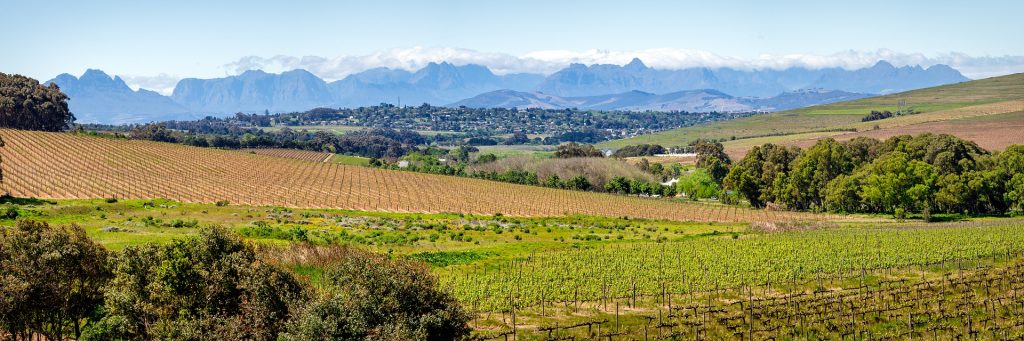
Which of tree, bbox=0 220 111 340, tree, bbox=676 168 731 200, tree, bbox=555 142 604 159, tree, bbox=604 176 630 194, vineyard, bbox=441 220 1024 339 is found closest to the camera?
tree, bbox=0 220 111 340

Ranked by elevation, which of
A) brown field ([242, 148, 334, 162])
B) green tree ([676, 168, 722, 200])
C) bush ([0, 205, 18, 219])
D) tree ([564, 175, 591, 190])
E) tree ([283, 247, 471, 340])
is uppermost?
tree ([283, 247, 471, 340])

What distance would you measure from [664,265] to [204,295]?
33.0 m

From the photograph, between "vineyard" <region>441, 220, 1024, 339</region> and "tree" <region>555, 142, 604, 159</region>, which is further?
"tree" <region>555, 142, 604, 159</region>

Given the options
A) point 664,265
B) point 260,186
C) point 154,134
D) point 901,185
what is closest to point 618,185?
point 901,185

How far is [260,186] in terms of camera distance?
10462 centimetres

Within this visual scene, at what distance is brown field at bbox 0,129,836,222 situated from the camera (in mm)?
91625

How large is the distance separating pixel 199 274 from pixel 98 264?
6070 mm

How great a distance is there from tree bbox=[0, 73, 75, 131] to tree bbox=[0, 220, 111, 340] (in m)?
122

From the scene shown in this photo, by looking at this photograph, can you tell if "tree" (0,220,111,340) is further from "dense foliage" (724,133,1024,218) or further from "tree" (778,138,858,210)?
"tree" (778,138,858,210)

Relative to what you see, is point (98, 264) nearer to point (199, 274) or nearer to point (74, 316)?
point (74, 316)

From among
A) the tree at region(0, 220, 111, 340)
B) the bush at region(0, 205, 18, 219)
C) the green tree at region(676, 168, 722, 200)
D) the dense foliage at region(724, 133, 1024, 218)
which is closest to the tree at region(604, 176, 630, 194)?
the green tree at region(676, 168, 722, 200)

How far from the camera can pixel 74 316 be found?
1265 inches

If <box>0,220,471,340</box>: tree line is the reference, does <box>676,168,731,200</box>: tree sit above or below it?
below

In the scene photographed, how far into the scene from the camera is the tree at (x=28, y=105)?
13688cm
